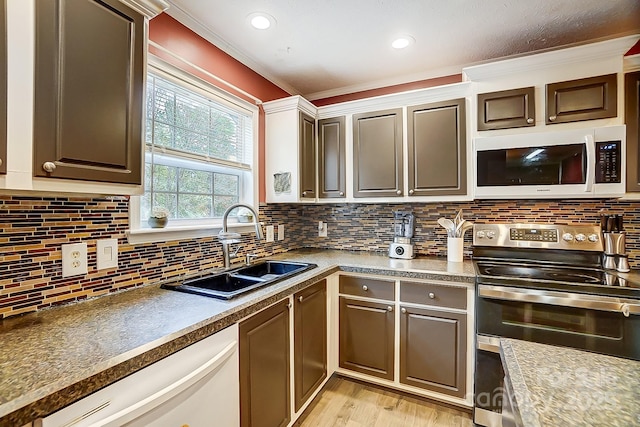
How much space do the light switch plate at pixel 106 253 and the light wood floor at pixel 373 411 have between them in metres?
1.40

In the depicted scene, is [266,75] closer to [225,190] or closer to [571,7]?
[225,190]

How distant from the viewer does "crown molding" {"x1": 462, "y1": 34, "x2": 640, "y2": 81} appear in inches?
68.4

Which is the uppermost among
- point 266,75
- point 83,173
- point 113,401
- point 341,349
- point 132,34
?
point 266,75

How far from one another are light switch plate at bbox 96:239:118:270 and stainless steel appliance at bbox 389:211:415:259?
1888 millimetres

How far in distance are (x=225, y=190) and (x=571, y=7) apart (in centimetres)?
240

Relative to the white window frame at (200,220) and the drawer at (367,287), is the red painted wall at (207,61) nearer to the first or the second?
the white window frame at (200,220)

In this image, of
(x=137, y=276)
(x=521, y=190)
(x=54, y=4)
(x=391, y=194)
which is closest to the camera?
(x=54, y=4)

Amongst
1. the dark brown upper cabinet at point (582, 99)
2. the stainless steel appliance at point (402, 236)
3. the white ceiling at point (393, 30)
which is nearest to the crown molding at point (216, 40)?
the white ceiling at point (393, 30)

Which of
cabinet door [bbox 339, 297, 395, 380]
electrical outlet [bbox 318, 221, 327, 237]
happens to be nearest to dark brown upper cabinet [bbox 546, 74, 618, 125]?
cabinet door [bbox 339, 297, 395, 380]

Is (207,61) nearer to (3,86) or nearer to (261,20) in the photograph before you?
(261,20)

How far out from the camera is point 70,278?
1295mm

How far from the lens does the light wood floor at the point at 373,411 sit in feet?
6.13

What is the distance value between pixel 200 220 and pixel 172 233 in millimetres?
289

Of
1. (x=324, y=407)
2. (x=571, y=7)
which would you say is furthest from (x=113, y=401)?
(x=571, y=7)
